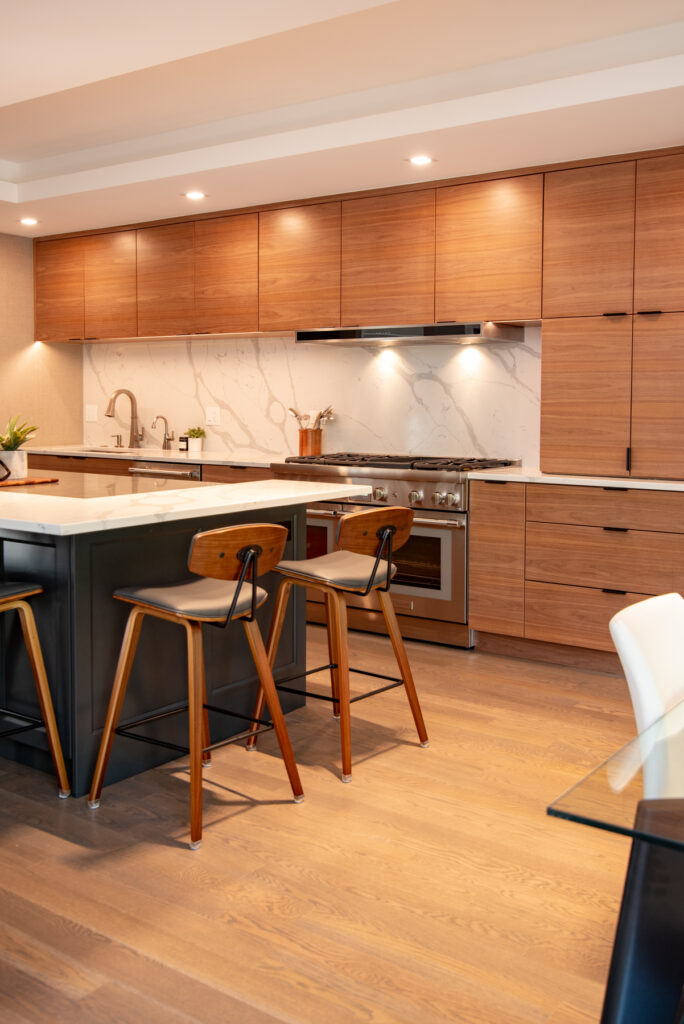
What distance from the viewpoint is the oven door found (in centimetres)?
448

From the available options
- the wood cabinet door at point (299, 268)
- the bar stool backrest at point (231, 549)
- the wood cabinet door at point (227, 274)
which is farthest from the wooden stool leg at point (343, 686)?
the wood cabinet door at point (227, 274)

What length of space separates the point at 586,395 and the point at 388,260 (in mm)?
1288

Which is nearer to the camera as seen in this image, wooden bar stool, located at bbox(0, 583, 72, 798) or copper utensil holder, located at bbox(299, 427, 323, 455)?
wooden bar stool, located at bbox(0, 583, 72, 798)

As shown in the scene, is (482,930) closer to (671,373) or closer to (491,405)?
(671,373)

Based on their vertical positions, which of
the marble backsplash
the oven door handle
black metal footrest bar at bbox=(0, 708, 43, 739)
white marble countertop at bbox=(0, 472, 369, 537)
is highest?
the marble backsplash

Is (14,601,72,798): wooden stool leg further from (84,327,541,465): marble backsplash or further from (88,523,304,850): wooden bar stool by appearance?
(84,327,541,465): marble backsplash

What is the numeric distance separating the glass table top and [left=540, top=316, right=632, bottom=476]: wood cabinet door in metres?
2.90

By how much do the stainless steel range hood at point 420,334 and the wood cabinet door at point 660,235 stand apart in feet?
2.50

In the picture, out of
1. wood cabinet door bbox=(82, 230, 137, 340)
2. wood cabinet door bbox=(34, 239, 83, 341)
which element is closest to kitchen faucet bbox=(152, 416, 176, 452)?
wood cabinet door bbox=(82, 230, 137, 340)

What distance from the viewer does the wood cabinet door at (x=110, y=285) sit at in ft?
19.5

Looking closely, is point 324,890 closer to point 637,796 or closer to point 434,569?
point 637,796

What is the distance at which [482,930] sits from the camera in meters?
2.12

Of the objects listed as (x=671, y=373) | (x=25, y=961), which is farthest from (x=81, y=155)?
(x=25, y=961)

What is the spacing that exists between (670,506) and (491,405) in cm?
131
